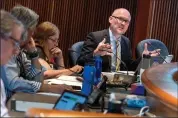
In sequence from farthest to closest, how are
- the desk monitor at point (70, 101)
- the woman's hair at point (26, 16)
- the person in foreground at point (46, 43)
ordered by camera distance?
the person in foreground at point (46, 43), the woman's hair at point (26, 16), the desk monitor at point (70, 101)

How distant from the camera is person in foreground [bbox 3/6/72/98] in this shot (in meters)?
2.56

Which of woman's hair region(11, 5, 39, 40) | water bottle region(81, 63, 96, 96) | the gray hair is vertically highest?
the gray hair

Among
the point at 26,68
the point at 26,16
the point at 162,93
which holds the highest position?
the point at 26,16

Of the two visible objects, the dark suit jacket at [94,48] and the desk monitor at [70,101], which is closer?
the desk monitor at [70,101]

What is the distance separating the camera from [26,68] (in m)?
2.99

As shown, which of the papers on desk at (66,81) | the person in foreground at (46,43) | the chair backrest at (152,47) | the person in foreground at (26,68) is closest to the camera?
the person in foreground at (26,68)

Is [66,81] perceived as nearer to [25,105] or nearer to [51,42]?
[51,42]

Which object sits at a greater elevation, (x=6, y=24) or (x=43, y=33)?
(x=6, y=24)

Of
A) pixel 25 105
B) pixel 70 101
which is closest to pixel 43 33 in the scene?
pixel 25 105

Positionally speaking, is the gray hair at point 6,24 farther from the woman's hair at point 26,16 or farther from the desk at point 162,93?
the woman's hair at point 26,16

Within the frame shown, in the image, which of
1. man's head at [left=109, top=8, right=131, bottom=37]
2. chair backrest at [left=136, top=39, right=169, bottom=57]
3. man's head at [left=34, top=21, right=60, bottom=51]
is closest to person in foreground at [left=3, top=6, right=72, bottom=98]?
man's head at [left=34, top=21, right=60, bottom=51]

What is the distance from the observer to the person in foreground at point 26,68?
2564 millimetres

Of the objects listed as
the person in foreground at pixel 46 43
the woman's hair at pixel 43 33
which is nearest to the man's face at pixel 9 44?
the person in foreground at pixel 46 43

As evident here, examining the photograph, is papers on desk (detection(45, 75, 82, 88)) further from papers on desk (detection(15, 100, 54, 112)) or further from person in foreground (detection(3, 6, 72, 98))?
papers on desk (detection(15, 100, 54, 112))
